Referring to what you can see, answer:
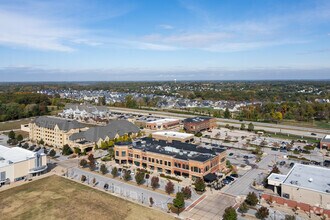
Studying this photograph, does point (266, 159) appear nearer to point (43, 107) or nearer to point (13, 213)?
point (13, 213)

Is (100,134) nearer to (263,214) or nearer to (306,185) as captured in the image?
(263,214)

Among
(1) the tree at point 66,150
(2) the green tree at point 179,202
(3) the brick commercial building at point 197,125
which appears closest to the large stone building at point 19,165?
(1) the tree at point 66,150

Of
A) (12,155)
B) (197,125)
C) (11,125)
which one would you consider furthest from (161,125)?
(11,125)

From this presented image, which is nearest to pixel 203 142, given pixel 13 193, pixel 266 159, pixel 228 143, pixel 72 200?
pixel 228 143

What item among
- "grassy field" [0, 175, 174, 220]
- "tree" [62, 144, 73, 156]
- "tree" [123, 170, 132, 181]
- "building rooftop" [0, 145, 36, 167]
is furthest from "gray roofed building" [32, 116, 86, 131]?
"tree" [123, 170, 132, 181]

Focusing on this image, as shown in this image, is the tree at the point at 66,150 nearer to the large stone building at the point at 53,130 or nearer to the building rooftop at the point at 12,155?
the large stone building at the point at 53,130
